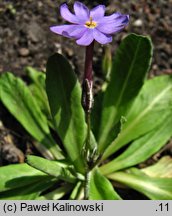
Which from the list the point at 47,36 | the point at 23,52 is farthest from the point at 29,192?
the point at 47,36

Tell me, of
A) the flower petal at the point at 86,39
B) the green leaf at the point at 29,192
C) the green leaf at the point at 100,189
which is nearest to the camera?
the flower petal at the point at 86,39

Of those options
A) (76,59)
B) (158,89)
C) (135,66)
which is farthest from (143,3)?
(135,66)

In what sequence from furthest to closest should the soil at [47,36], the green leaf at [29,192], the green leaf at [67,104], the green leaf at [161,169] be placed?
the soil at [47,36], the green leaf at [161,169], the green leaf at [29,192], the green leaf at [67,104]

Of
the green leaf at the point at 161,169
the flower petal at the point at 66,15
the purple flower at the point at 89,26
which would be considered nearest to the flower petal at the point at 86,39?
the purple flower at the point at 89,26

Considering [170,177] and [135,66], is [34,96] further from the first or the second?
[170,177]

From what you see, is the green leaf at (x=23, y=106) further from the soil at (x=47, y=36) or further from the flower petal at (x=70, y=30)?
the flower petal at (x=70, y=30)

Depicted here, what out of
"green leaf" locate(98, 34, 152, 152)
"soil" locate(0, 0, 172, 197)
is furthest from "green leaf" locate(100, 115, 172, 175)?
"soil" locate(0, 0, 172, 197)

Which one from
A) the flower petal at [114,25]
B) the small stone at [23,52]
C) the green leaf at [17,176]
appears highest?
the small stone at [23,52]
